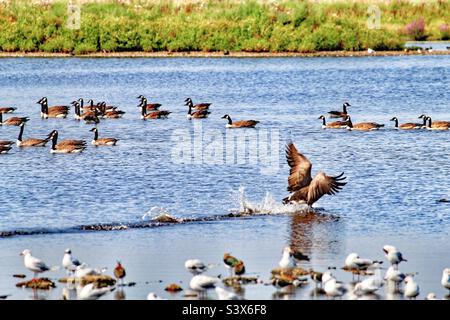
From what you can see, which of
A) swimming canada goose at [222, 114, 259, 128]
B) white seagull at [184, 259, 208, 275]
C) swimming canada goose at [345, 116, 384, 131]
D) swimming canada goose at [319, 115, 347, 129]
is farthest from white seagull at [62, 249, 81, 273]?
swimming canada goose at [319, 115, 347, 129]

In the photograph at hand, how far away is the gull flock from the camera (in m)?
13.9

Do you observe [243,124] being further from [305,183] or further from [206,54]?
[206,54]

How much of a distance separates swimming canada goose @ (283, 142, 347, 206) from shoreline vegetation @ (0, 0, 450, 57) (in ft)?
130

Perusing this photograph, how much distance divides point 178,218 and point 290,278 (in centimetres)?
560

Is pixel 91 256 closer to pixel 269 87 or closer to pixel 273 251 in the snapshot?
pixel 273 251

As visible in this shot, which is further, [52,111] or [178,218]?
[52,111]

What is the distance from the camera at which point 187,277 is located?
50.1 feet

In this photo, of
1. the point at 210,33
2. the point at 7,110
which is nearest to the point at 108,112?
the point at 7,110

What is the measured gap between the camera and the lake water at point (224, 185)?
1681 cm

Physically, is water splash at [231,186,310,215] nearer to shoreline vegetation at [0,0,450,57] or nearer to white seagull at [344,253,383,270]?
white seagull at [344,253,383,270]

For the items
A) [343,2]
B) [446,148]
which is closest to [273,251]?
[446,148]

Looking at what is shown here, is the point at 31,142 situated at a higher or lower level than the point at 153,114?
lower

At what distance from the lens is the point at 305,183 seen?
20516 millimetres
